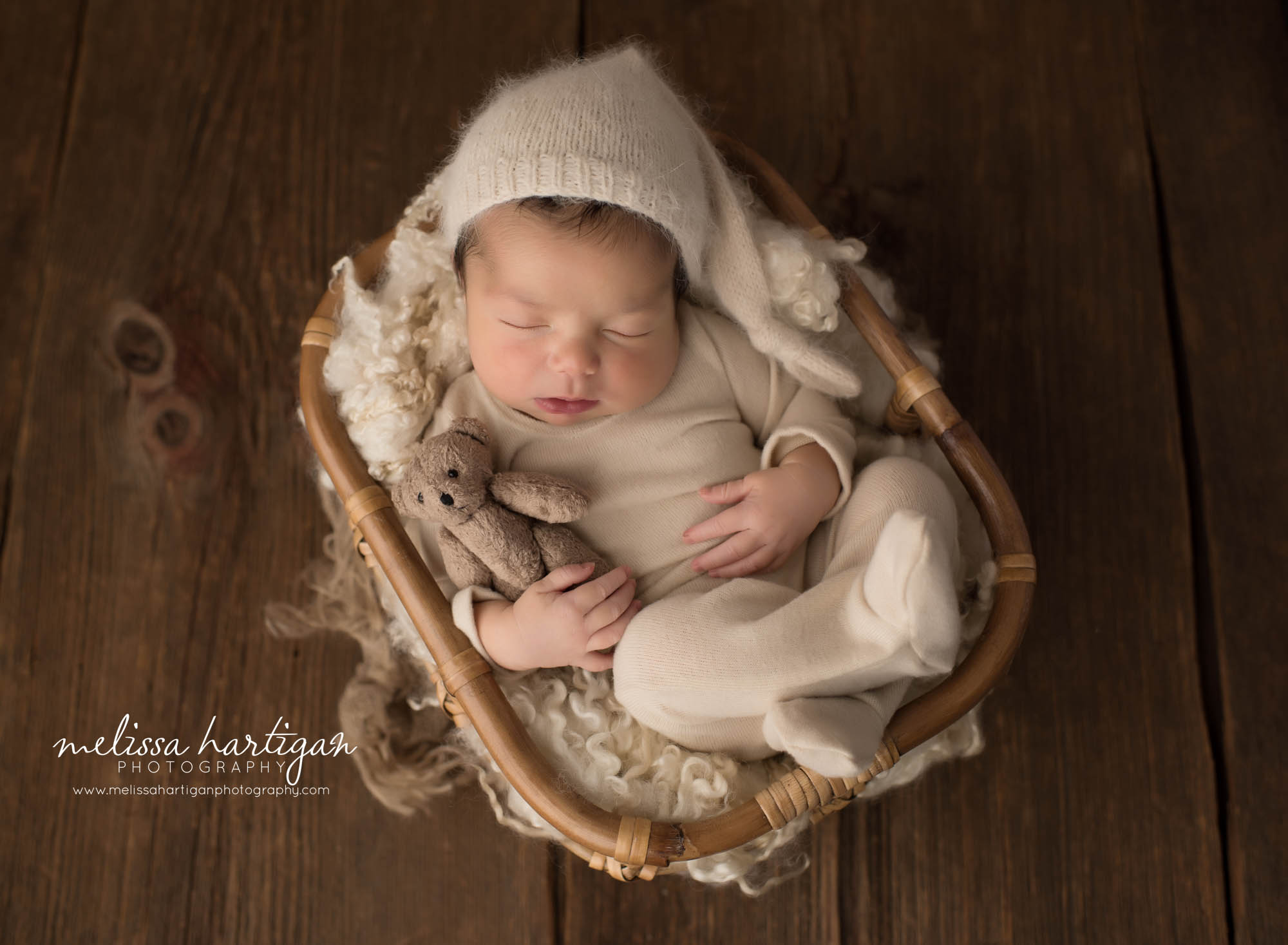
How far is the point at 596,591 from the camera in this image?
1.18 m

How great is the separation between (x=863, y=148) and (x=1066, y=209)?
0.39 meters

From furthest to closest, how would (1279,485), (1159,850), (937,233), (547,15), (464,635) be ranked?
1. (547,15)
2. (937,233)
3. (1279,485)
4. (1159,850)
5. (464,635)

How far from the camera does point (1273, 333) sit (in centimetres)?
165

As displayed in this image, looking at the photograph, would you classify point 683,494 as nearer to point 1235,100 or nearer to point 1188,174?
point 1188,174

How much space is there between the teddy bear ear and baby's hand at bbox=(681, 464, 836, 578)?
0.31 metres

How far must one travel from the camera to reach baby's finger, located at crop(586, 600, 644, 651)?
3.89ft

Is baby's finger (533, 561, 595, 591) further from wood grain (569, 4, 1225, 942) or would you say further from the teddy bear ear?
wood grain (569, 4, 1225, 942)

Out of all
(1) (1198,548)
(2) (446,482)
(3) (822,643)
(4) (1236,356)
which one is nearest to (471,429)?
(2) (446,482)

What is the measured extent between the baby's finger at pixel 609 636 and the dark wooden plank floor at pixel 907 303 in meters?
0.47

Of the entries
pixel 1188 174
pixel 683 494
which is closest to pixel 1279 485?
pixel 1188 174

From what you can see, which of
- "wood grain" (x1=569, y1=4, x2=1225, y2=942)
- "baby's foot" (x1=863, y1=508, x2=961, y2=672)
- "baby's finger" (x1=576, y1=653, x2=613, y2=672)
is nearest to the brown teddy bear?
"baby's finger" (x1=576, y1=653, x2=613, y2=672)

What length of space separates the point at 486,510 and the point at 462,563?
91 millimetres

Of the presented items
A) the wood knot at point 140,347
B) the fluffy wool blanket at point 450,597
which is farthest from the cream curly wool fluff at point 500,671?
the wood knot at point 140,347

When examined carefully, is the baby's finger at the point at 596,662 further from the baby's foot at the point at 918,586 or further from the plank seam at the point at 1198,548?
the plank seam at the point at 1198,548
